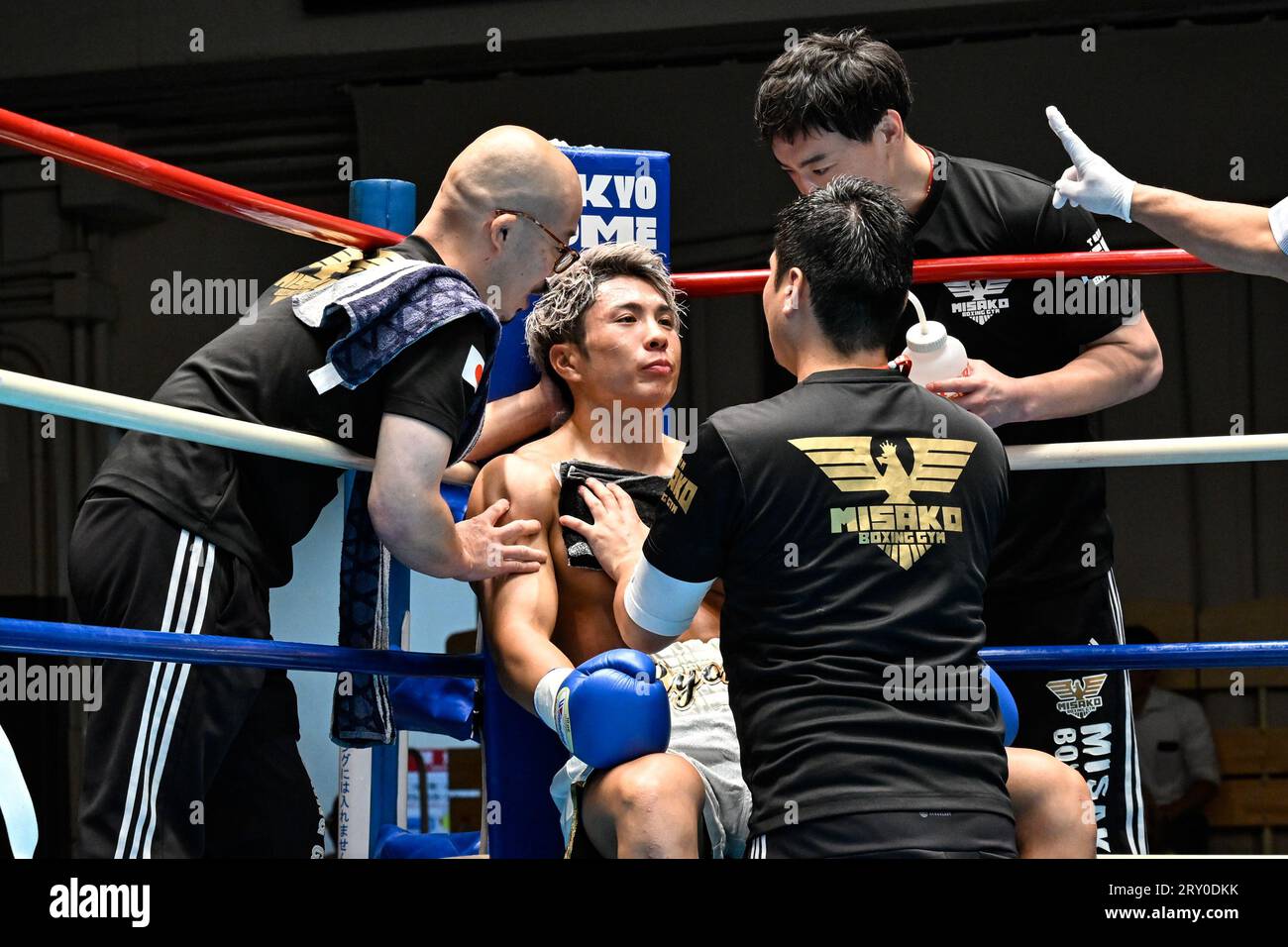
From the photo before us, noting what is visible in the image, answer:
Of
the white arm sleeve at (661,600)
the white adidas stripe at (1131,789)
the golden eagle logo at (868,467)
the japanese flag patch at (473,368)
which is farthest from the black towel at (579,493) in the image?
the white adidas stripe at (1131,789)

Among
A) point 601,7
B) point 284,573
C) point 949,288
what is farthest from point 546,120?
point 284,573

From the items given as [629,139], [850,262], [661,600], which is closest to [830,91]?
[850,262]

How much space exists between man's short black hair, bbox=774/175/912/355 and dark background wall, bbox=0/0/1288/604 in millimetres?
3475

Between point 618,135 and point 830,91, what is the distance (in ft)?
12.3

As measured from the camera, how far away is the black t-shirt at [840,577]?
1489mm

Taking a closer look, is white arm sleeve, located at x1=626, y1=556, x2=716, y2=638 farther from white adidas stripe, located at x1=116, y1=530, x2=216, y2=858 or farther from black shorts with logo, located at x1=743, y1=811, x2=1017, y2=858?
white adidas stripe, located at x1=116, y1=530, x2=216, y2=858

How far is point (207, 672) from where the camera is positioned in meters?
1.79

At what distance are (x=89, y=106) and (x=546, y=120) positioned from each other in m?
2.14

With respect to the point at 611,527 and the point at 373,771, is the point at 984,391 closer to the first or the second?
the point at 611,527

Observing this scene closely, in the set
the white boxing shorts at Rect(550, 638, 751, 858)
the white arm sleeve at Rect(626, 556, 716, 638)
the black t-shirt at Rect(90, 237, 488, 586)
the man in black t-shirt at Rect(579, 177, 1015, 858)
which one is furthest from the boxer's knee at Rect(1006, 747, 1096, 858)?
the black t-shirt at Rect(90, 237, 488, 586)

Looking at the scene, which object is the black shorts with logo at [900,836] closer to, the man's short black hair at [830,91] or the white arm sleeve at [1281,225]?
the white arm sleeve at [1281,225]

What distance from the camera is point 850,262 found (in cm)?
165

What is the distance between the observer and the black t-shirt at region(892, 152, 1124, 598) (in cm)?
230
